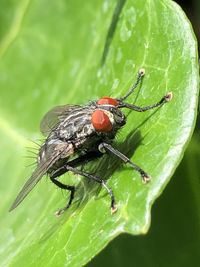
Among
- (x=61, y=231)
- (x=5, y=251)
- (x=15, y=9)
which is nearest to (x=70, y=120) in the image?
(x=61, y=231)

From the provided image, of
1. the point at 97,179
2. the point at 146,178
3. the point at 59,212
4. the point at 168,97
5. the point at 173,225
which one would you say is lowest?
the point at 173,225

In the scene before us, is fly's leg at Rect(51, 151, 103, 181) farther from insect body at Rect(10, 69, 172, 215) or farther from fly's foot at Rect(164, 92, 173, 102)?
fly's foot at Rect(164, 92, 173, 102)

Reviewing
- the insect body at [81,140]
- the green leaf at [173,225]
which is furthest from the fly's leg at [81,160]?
the green leaf at [173,225]

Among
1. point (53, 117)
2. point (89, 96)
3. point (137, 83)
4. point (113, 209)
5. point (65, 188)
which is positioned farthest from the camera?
point (89, 96)

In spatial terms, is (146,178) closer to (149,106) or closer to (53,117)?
(149,106)

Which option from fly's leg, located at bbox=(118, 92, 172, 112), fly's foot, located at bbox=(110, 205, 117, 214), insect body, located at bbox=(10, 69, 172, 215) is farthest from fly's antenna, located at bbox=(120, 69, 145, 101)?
fly's foot, located at bbox=(110, 205, 117, 214)

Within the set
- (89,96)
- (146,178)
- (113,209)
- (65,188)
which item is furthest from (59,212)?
(146,178)
